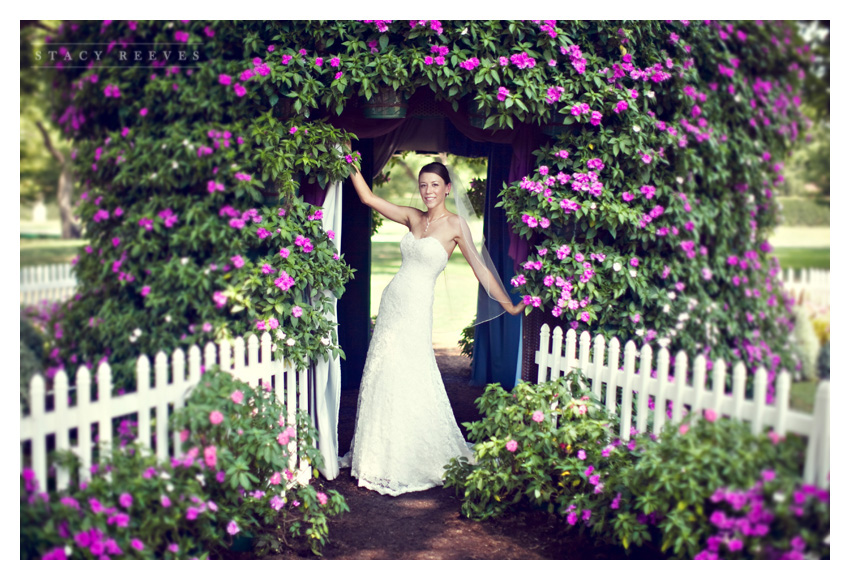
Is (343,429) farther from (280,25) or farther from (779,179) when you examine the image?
(779,179)

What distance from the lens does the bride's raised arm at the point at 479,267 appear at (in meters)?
4.31

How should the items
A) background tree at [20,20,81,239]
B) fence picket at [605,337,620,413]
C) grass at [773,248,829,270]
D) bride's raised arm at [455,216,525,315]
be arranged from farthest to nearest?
1. bride's raised arm at [455,216,525,315]
2. fence picket at [605,337,620,413]
3. grass at [773,248,829,270]
4. background tree at [20,20,81,239]

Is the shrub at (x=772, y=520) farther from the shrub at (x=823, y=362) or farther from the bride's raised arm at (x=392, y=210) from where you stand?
the bride's raised arm at (x=392, y=210)

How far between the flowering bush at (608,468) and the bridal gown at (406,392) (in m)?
0.35

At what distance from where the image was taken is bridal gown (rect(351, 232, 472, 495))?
424 cm

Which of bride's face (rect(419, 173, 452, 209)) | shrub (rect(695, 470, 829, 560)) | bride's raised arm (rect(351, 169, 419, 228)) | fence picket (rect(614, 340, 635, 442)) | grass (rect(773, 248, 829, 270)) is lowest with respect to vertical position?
shrub (rect(695, 470, 829, 560))

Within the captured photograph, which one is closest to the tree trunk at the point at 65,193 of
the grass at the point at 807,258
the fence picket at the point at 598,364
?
the fence picket at the point at 598,364

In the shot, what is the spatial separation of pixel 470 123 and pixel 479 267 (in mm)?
959

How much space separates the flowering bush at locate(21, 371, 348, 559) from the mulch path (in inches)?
9.6

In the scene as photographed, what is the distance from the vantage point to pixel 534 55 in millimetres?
3787

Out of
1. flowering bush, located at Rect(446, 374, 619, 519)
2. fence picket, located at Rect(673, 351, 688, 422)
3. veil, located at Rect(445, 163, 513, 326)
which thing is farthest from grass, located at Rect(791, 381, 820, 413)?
veil, located at Rect(445, 163, 513, 326)

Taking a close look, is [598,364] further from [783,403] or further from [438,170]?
[438,170]

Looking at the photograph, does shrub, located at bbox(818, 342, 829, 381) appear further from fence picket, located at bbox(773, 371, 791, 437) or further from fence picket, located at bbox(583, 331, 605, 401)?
fence picket, located at bbox(583, 331, 605, 401)

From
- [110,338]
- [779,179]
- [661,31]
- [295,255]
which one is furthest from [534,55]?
[110,338]
